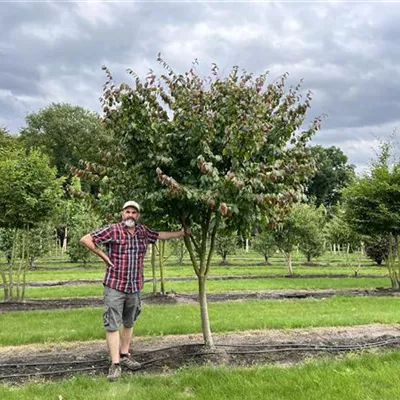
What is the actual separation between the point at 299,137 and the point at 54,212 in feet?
29.5

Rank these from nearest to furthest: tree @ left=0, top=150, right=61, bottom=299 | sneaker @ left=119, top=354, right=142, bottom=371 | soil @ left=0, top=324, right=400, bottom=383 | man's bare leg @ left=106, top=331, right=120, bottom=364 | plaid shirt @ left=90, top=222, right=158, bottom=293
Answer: man's bare leg @ left=106, top=331, right=120, bottom=364 < plaid shirt @ left=90, top=222, right=158, bottom=293 < sneaker @ left=119, top=354, right=142, bottom=371 < soil @ left=0, top=324, right=400, bottom=383 < tree @ left=0, top=150, right=61, bottom=299

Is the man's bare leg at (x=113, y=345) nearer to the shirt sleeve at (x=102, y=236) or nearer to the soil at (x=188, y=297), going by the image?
the shirt sleeve at (x=102, y=236)

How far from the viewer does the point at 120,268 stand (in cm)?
618

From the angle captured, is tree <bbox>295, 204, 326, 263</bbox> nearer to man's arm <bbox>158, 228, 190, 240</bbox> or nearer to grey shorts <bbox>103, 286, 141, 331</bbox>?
man's arm <bbox>158, 228, 190, 240</bbox>

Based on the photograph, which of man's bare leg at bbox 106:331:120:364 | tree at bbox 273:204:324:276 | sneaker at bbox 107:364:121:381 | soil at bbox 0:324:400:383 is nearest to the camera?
sneaker at bbox 107:364:121:381

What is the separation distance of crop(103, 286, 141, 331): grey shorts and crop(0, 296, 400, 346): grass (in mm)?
2299

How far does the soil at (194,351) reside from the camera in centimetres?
638

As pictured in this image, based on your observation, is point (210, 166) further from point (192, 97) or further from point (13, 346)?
point (13, 346)

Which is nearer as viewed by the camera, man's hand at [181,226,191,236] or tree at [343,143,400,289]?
man's hand at [181,226,191,236]

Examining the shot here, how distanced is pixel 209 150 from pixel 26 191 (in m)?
8.40

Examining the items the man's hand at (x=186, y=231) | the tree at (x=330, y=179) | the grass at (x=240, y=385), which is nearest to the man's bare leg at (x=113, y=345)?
the grass at (x=240, y=385)

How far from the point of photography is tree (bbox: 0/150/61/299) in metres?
12.8

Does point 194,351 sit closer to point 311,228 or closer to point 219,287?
point 219,287

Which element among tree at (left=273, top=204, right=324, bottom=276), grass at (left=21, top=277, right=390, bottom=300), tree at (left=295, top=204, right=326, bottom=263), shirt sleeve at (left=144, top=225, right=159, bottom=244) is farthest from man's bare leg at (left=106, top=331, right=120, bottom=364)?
tree at (left=295, top=204, right=326, bottom=263)
